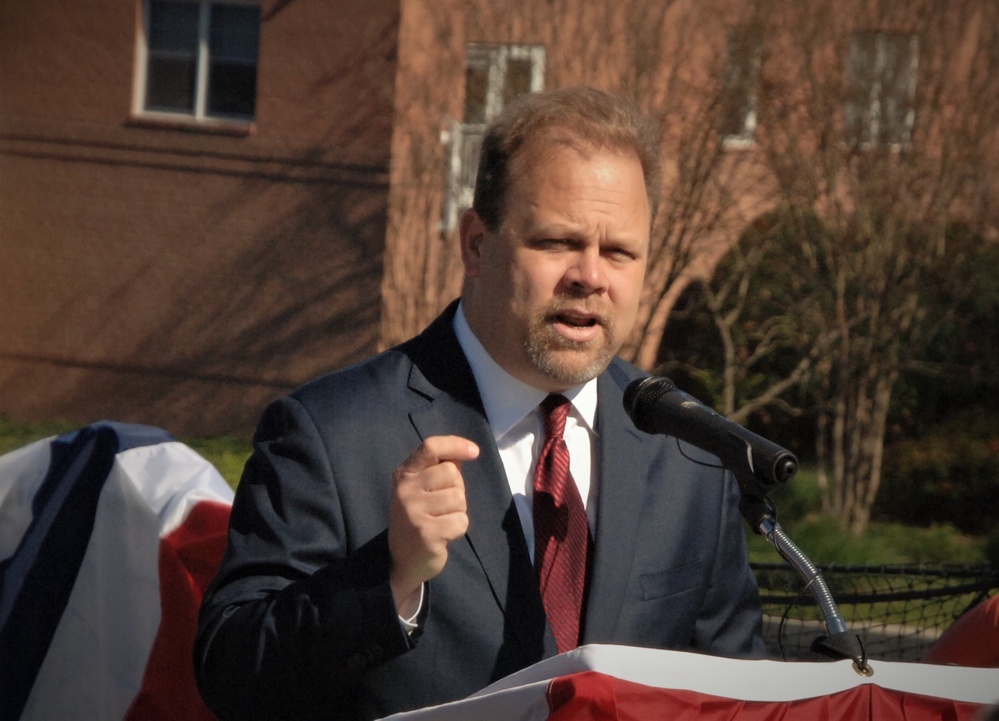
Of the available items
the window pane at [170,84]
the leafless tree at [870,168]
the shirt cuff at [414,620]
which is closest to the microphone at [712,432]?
the shirt cuff at [414,620]

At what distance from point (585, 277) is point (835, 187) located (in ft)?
26.9

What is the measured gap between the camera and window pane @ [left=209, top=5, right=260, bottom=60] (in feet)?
49.4

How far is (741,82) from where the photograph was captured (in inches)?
415

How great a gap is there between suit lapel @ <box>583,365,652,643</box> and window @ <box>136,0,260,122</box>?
13.0 metres

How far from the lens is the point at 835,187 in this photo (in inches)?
403

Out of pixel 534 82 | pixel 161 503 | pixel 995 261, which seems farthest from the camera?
pixel 534 82

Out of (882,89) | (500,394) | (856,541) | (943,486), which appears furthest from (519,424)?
(943,486)

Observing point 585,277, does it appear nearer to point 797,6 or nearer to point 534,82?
point 797,6

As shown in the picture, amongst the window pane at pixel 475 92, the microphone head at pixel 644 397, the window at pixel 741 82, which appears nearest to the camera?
the microphone head at pixel 644 397

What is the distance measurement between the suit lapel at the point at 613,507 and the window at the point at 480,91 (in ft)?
29.5

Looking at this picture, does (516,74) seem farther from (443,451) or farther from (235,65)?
(443,451)

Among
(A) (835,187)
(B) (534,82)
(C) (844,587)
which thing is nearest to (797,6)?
(A) (835,187)

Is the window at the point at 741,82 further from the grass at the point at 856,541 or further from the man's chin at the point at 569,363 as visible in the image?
the man's chin at the point at 569,363

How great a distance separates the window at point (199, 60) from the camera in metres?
15.1
